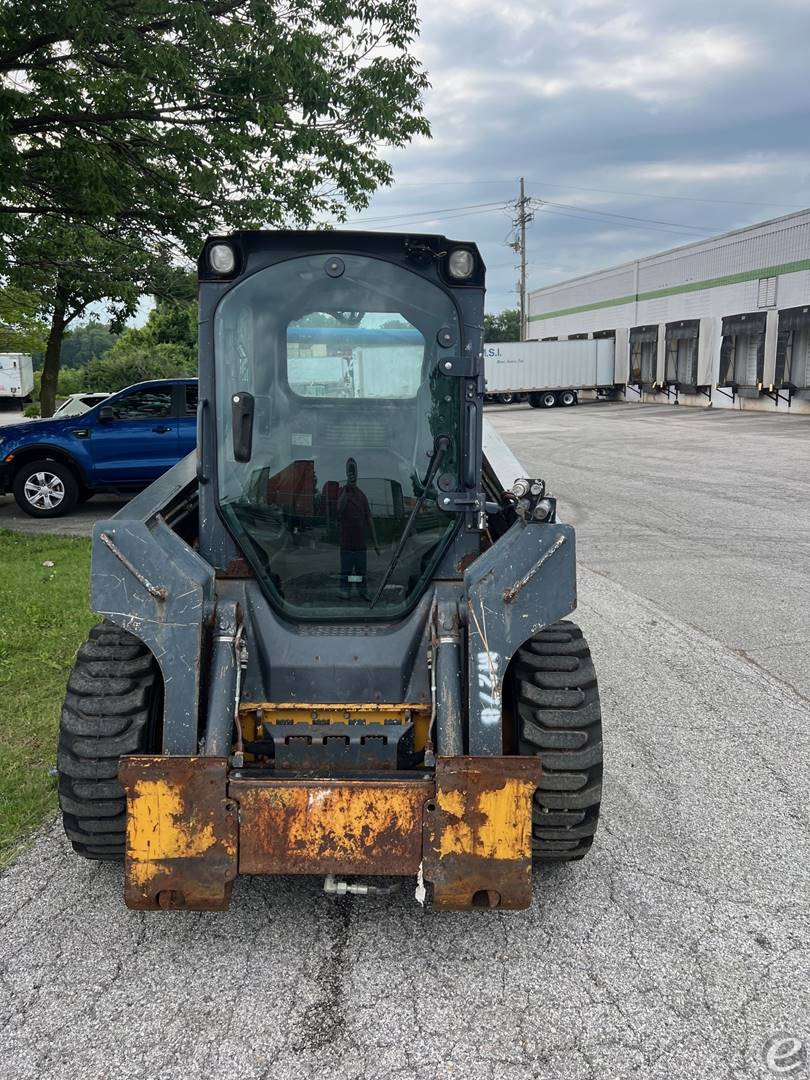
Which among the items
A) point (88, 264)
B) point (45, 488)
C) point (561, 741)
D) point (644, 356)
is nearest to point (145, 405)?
point (45, 488)

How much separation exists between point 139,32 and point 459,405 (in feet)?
23.1

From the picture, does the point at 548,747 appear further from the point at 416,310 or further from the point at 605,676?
the point at 605,676

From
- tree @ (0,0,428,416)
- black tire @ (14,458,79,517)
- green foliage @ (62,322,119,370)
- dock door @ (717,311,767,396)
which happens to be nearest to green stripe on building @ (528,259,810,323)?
dock door @ (717,311,767,396)

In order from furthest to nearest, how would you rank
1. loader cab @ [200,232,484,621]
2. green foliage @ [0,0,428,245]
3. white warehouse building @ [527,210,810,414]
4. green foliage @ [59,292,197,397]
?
green foliage @ [59,292,197,397]
white warehouse building @ [527,210,810,414]
green foliage @ [0,0,428,245]
loader cab @ [200,232,484,621]

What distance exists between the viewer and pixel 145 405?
12781 mm

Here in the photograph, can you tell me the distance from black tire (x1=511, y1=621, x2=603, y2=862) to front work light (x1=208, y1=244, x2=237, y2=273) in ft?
6.44

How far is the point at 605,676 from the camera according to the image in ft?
20.9

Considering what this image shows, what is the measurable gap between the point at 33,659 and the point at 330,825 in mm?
3984

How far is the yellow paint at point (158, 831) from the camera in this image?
3068 millimetres

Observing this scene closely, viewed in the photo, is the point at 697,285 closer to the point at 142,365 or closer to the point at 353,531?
the point at 142,365

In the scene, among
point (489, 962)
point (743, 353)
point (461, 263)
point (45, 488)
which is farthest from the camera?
point (743, 353)

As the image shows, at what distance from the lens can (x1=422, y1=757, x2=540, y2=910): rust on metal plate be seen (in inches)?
122

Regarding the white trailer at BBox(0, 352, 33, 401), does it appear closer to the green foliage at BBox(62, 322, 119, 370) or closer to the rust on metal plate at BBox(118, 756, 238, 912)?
the rust on metal plate at BBox(118, 756, 238, 912)

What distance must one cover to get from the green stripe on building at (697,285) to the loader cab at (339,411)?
109ft
